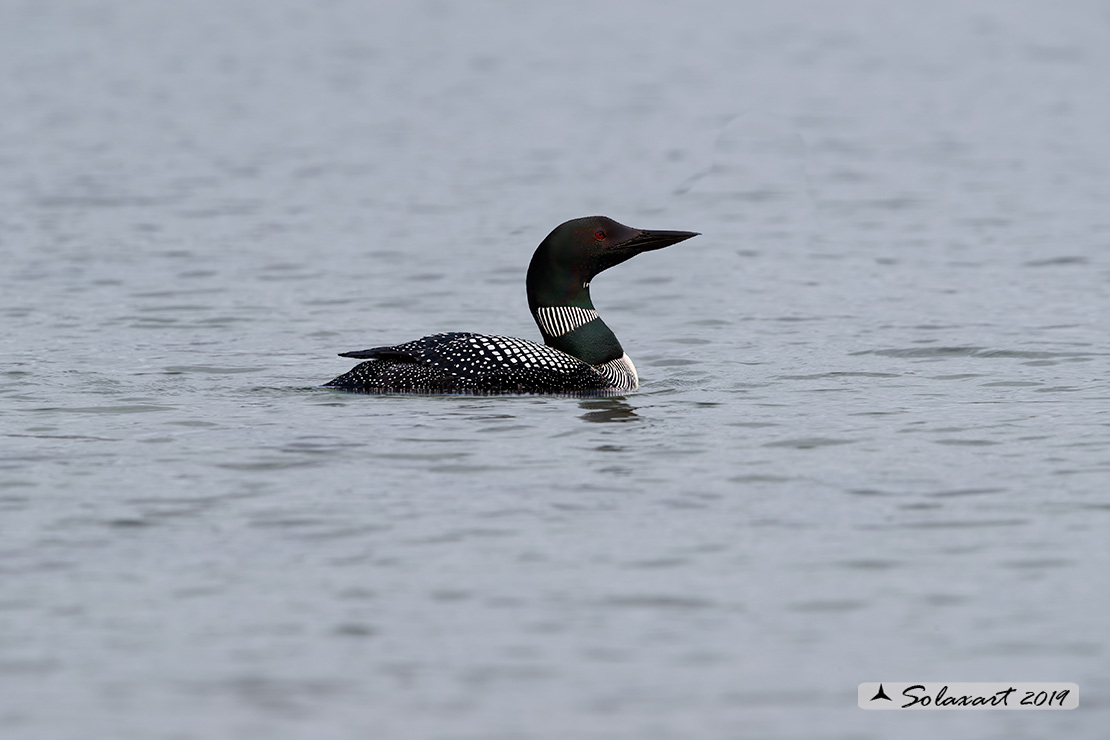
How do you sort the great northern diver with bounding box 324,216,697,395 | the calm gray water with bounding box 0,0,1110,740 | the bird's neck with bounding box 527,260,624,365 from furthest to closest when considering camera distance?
the bird's neck with bounding box 527,260,624,365, the great northern diver with bounding box 324,216,697,395, the calm gray water with bounding box 0,0,1110,740

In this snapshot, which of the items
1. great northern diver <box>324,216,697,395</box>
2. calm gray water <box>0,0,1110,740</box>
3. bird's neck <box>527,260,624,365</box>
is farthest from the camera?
bird's neck <box>527,260,624,365</box>

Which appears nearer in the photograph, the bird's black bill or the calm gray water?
the calm gray water

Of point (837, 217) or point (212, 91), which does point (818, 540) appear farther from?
point (212, 91)

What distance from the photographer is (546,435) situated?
308 inches

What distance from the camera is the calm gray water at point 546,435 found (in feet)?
16.0

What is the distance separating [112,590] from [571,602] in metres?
1.39

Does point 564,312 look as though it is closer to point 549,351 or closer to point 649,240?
point 549,351

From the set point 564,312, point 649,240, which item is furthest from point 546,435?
point 649,240

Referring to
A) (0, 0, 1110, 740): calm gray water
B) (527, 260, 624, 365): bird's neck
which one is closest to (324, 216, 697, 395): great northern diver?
(527, 260, 624, 365): bird's neck

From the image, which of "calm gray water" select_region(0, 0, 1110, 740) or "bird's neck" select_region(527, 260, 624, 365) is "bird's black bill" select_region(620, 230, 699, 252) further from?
"calm gray water" select_region(0, 0, 1110, 740)

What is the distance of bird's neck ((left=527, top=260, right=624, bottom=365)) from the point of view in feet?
30.0

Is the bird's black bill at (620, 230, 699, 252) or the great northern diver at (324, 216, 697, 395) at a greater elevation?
the bird's black bill at (620, 230, 699, 252)

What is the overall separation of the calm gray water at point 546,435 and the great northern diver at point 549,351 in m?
0.14

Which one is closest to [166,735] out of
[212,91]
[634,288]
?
[634,288]
